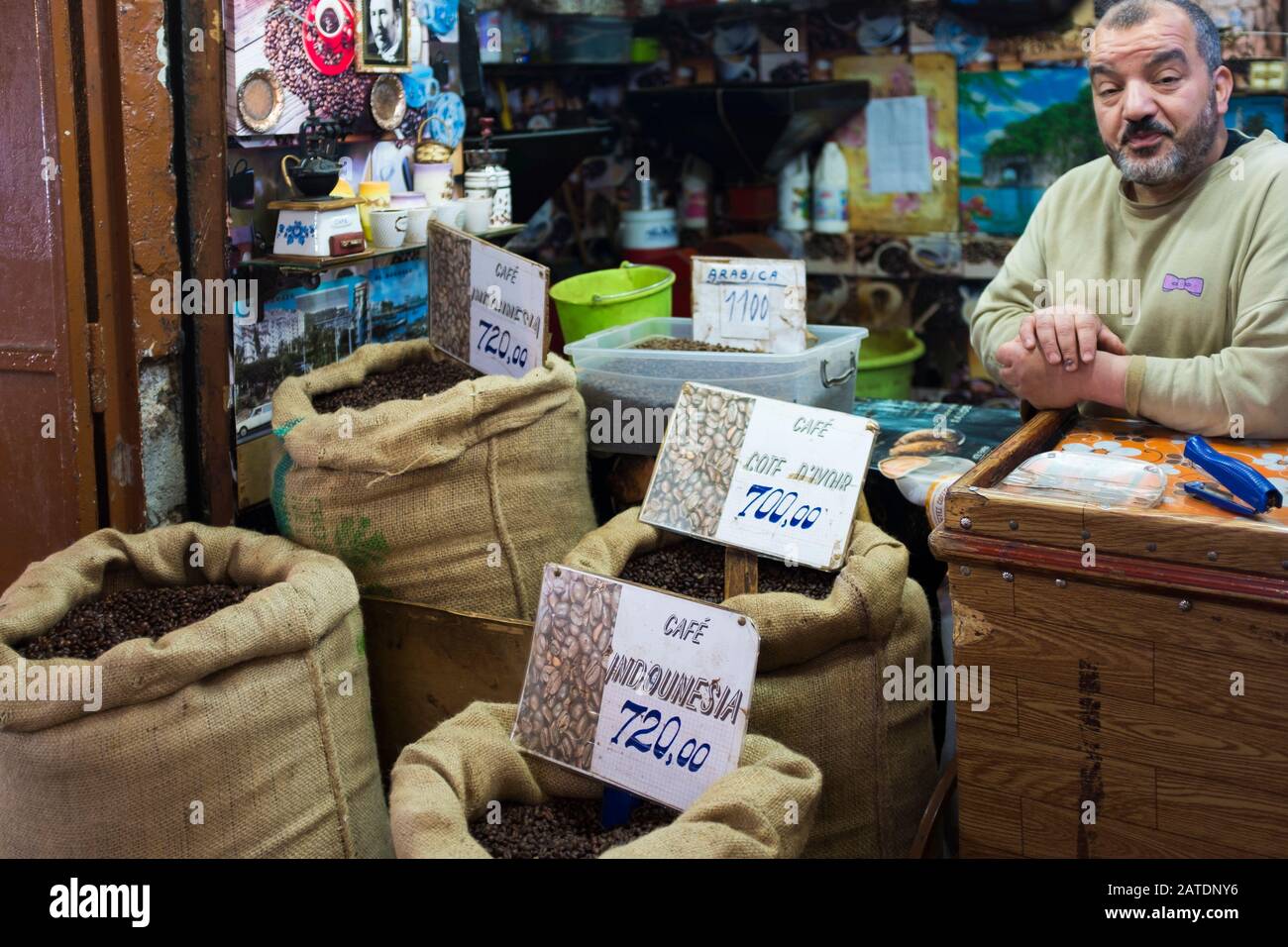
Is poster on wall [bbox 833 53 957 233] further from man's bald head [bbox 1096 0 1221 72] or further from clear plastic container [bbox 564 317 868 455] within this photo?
man's bald head [bbox 1096 0 1221 72]

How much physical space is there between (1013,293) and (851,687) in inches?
33.3

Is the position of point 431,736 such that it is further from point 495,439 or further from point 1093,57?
point 1093,57

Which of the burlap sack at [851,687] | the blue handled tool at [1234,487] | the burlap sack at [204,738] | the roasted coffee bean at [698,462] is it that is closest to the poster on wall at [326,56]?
the burlap sack at [204,738]

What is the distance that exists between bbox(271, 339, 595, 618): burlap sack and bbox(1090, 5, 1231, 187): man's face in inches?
43.9

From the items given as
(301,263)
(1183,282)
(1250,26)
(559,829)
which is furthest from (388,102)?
(1250,26)

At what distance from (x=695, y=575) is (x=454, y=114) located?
6.45 ft

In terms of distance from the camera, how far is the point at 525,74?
14.8ft

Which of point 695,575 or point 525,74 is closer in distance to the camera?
point 695,575

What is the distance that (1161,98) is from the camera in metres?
2.05

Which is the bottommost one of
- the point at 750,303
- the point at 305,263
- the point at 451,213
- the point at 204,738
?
the point at 204,738

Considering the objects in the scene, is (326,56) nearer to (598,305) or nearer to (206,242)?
(206,242)

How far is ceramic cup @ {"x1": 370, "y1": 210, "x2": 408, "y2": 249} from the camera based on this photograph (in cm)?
301
